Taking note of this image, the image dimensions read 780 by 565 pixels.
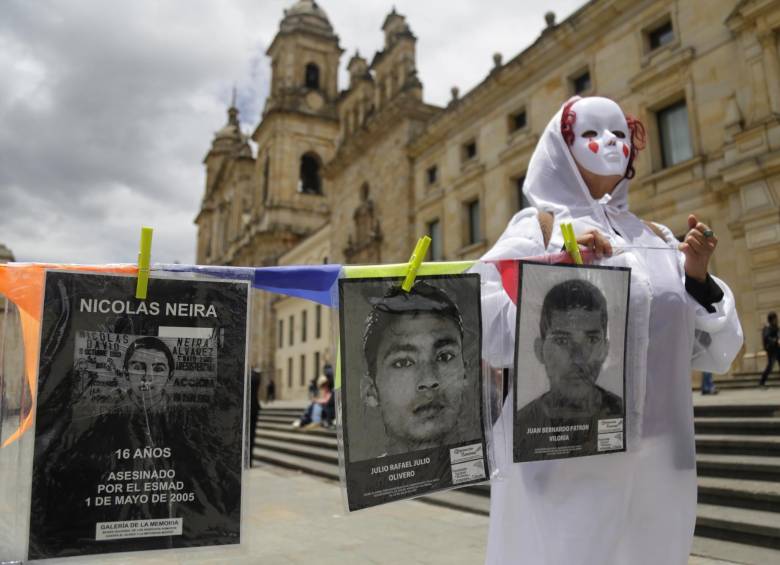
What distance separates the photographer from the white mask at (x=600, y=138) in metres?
2.52

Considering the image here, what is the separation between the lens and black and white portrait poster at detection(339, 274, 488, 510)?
188 centimetres

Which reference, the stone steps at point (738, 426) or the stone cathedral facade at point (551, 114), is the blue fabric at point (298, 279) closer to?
the stone steps at point (738, 426)

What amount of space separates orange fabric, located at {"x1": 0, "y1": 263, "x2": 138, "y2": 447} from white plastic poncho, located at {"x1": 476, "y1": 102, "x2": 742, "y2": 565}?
1498mm

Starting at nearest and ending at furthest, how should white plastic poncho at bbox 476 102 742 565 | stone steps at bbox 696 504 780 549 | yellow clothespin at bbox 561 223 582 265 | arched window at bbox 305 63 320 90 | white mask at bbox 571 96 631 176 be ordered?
white plastic poncho at bbox 476 102 742 565 < yellow clothespin at bbox 561 223 582 265 < white mask at bbox 571 96 631 176 < stone steps at bbox 696 504 780 549 < arched window at bbox 305 63 320 90

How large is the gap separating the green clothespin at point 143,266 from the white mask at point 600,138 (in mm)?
1863

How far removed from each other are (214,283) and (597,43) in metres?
16.6

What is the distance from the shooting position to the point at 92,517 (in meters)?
1.71

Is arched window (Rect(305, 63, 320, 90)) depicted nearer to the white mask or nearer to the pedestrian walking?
the pedestrian walking

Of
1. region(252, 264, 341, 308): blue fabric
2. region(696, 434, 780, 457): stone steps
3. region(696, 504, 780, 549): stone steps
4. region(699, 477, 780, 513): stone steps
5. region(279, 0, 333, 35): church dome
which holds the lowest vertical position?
region(696, 504, 780, 549): stone steps

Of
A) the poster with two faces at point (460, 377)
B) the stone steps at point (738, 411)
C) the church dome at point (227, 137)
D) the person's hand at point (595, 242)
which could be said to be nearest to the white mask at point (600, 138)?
the person's hand at point (595, 242)

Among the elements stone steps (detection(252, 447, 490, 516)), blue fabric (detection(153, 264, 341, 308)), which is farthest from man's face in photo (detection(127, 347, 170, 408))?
stone steps (detection(252, 447, 490, 516))

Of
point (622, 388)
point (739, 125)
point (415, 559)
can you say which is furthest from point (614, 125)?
point (739, 125)

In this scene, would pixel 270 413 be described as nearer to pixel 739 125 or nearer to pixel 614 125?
pixel 739 125

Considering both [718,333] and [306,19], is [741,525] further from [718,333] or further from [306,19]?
[306,19]
